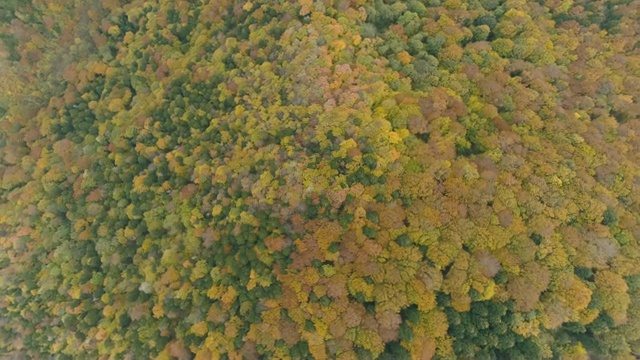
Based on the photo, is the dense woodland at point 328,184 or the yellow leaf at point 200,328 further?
the yellow leaf at point 200,328

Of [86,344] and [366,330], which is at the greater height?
[366,330]

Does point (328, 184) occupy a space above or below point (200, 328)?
above

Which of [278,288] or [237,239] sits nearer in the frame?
Result: [278,288]

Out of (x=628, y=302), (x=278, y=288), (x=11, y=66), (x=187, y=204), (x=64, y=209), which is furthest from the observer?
(x=11, y=66)

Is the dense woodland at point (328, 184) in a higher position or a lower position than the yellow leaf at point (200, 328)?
higher

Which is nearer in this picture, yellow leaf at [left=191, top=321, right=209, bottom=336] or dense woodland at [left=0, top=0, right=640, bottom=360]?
dense woodland at [left=0, top=0, right=640, bottom=360]

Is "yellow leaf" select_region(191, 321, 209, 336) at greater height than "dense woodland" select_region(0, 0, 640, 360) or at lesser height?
lesser

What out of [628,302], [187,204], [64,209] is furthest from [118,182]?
[628,302]

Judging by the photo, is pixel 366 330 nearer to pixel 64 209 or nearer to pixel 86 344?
pixel 86 344
